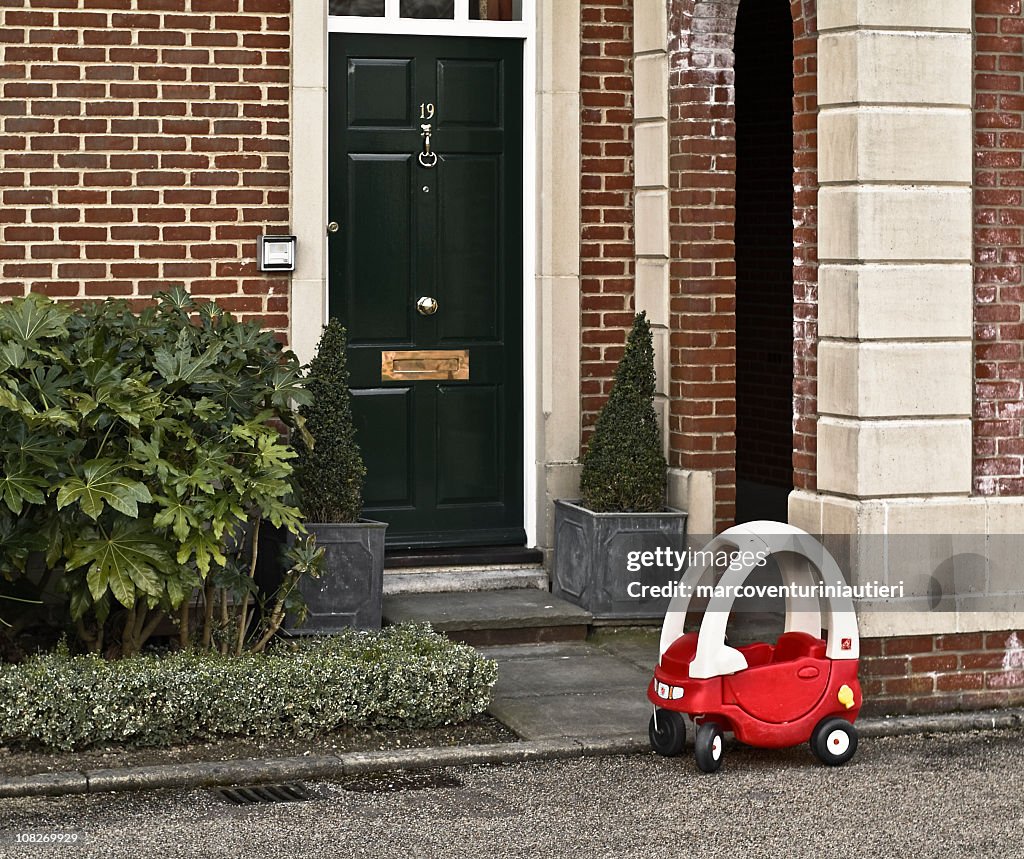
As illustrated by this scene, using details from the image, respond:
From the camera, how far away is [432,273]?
9.17m

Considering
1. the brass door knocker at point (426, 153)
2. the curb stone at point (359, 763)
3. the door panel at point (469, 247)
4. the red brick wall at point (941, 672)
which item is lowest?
the curb stone at point (359, 763)

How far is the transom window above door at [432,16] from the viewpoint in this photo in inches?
353

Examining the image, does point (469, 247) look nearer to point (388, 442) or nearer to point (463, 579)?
point (388, 442)

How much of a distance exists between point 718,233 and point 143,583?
11.9 ft

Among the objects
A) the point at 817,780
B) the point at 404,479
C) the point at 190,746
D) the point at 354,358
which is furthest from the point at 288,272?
the point at 817,780

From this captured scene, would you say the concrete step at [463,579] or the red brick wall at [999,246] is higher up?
the red brick wall at [999,246]

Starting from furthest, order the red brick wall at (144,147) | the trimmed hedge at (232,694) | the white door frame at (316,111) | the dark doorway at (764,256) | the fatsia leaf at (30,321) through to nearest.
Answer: the dark doorway at (764,256), the white door frame at (316,111), the red brick wall at (144,147), the fatsia leaf at (30,321), the trimmed hedge at (232,694)

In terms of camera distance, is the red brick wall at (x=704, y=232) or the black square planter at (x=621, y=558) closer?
the black square planter at (x=621, y=558)

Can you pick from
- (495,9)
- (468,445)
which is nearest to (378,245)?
(468,445)

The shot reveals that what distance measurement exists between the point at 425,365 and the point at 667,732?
3.06 meters

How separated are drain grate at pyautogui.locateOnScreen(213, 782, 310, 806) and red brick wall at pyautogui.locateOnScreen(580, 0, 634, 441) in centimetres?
337

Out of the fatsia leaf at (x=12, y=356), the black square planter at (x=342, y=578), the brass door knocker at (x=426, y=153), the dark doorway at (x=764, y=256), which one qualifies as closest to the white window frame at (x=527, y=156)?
the brass door knocker at (x=426, y=153)

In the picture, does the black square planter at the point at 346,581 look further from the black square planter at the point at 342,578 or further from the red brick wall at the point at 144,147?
the red brick wall at the point at 144,147

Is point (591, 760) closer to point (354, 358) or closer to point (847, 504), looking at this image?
point (847, 504)
